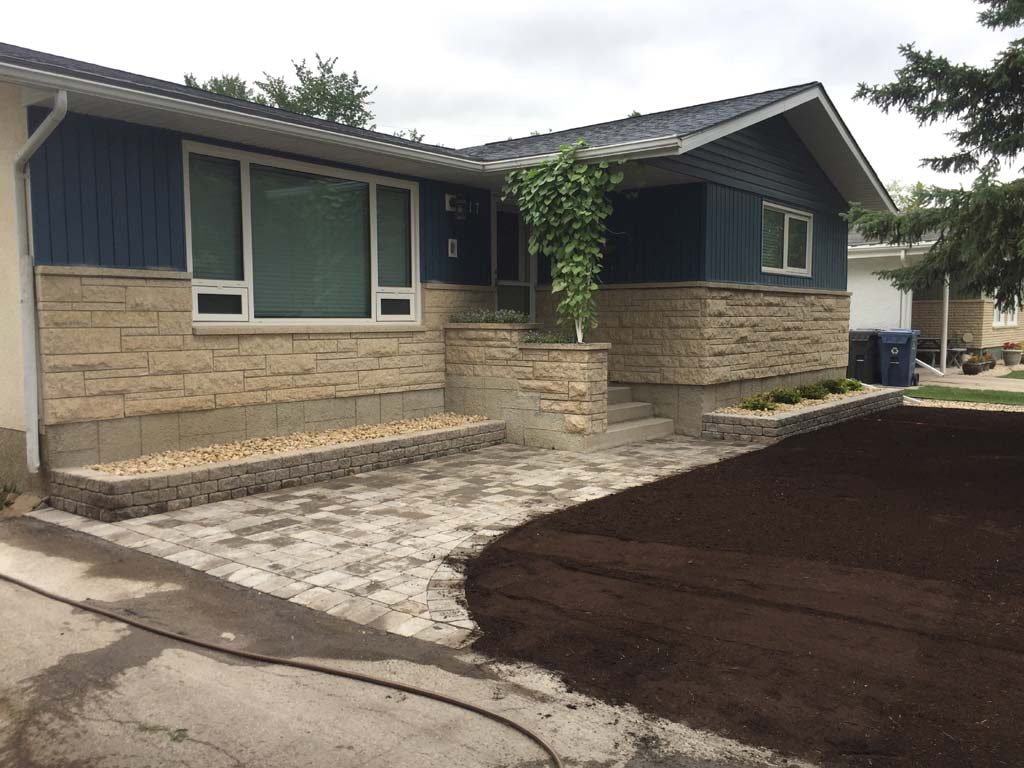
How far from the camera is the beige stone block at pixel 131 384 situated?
6.70 metres

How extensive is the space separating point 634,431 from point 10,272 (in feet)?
21.1

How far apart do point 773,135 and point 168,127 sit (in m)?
8.04

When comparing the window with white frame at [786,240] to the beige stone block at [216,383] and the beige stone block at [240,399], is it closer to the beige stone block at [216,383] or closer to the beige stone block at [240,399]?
the beige stone block at [240,399]

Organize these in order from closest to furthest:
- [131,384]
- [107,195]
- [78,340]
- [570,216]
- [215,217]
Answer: [78,340] → [107,195] → [131,384] → [215,217] → [570,216]

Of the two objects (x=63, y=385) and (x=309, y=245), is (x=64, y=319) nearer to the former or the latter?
(x=63, y=385)

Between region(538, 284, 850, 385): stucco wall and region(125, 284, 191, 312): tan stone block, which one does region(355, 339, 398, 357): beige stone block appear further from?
region(538, 284, 850, 385): stucco wall

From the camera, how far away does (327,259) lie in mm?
8742

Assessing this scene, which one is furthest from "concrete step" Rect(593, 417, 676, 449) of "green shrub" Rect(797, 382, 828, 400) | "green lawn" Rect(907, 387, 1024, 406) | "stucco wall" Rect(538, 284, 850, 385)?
"green lawn" Rect(907, 387, 1024, 406)

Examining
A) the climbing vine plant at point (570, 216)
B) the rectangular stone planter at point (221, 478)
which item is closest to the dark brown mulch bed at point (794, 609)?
the rectangular stone planter at point (221, 478)

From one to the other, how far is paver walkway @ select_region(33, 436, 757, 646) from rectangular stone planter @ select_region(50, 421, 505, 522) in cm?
11

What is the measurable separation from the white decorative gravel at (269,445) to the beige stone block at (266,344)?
0.83m

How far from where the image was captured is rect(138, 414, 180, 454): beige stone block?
7047 mm

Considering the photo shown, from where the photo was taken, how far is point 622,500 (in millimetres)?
6656

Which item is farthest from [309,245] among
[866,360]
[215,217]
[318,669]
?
[866,360]
